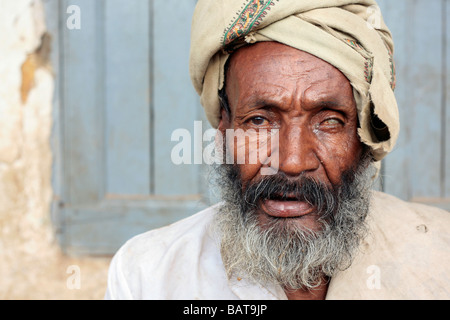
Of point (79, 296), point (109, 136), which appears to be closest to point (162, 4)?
point (109, 136)

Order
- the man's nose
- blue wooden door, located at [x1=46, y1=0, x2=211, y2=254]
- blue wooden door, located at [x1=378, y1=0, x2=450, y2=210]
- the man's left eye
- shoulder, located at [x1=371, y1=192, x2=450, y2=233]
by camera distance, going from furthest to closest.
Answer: blue wooden door, located at [x1=46, y1=0, x2=211, y2=254] → blue wooden door, located at [x1=378, y1=0, x2=450, y2=210] → shoulder, located at [x1=371, y1=192, x2=450, y2=233] → the man's left eye → the man's nose

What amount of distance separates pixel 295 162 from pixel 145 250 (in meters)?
0.77

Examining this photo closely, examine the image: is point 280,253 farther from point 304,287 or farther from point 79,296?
point 79,296

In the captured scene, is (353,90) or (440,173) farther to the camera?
(440,173)

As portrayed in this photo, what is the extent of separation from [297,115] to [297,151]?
0.14 m

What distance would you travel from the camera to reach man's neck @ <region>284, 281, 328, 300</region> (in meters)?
1.79

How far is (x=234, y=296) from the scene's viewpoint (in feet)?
5.76

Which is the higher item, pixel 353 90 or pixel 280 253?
pixel 353 90

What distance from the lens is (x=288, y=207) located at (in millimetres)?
1646

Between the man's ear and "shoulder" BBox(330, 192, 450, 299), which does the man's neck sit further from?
the man's ear

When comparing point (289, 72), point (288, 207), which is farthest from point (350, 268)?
point (289, 72)

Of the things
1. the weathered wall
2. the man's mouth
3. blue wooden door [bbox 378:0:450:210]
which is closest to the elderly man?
the man's mouth

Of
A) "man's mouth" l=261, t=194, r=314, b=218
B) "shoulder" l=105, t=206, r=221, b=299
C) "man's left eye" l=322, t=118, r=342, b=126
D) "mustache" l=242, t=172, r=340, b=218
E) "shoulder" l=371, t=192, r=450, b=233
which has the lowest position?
"shoulder" l=105, t=206, r=221, b=299

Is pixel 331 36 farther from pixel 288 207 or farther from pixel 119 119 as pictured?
pixel 119 119
